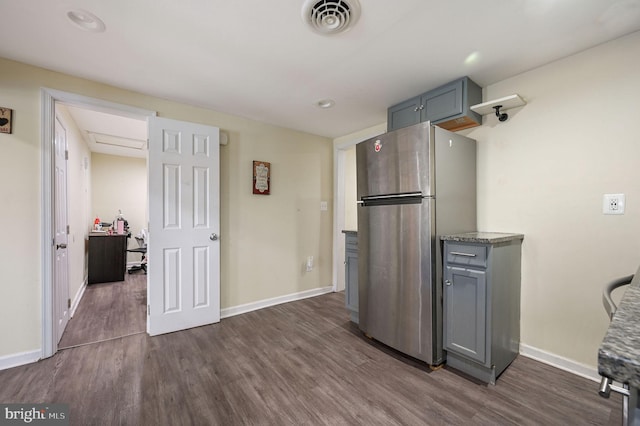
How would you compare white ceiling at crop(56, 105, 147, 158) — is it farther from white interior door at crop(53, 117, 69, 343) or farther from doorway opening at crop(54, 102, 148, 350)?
white interior door at crop(53, 117, 69, 343)

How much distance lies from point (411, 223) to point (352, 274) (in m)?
0.98

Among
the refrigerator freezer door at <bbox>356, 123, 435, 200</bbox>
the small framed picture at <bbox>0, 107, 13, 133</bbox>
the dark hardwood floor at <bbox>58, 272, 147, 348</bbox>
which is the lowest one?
the dark hardwood floor at <bbox>58, 272, 147, 348</bbox>

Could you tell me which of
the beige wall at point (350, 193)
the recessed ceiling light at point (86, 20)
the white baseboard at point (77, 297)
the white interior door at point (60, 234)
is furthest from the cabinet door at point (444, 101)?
the white baseboard at point (77, 297)

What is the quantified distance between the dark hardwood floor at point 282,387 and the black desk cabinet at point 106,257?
106 inches

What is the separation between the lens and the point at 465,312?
192cm

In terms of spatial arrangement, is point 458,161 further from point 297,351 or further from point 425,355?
point 297,351

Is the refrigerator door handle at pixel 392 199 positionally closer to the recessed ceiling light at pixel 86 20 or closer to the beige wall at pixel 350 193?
the beige wall at pixel 350 193

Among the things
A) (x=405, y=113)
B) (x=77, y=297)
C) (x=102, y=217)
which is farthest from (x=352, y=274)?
(x=102, y=217)

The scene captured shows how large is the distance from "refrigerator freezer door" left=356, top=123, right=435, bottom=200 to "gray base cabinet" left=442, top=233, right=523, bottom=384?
50 centimetres

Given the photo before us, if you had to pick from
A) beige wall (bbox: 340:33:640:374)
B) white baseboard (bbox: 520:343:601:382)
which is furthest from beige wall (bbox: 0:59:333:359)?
white baseboard (bbox: 520:343:601:382)

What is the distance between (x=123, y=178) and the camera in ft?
18.1

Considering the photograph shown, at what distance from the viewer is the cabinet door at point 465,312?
1831 mm

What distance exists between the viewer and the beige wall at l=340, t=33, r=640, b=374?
176 centimetres

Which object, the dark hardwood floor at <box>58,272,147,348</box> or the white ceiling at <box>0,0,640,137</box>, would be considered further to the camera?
the dark hardwood floor at <box>58,272,147,348</box>
